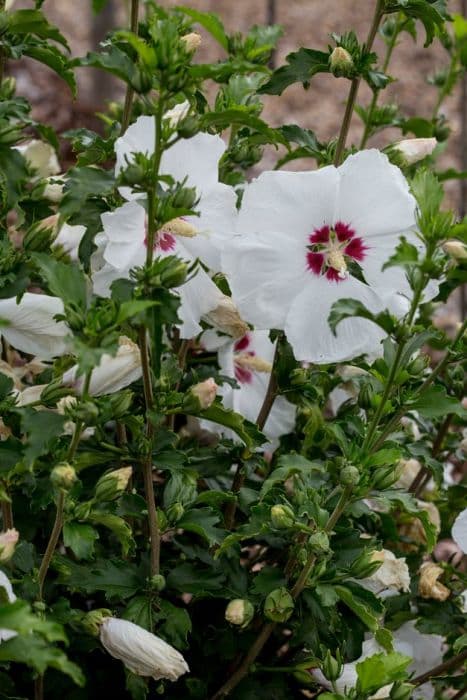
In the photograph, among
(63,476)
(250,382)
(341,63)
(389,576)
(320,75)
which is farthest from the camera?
(320,75)

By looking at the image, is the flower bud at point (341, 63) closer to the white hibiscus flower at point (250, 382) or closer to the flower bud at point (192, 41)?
the flower bud at point (192, 41)

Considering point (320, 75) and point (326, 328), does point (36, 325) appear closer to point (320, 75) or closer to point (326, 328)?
point (326, 328)

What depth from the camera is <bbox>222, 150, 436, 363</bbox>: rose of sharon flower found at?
116 centimetres

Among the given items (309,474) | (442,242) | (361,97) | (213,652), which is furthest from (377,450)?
(361,97)

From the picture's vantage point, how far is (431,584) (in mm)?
1377

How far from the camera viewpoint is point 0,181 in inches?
47.3

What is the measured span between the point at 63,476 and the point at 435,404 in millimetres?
393

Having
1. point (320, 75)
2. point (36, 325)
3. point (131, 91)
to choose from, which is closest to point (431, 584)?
point (36, 325)

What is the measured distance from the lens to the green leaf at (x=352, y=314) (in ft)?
3.35

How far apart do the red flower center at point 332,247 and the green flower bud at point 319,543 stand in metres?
0.28

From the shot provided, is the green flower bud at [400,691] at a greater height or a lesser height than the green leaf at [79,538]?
lesser

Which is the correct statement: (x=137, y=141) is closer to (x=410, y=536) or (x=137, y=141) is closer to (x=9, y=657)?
Answer: (x=9, y=657)

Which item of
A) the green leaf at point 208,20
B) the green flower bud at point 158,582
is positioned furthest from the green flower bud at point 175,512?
the green leaf at point 208,20

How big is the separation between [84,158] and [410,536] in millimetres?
773
